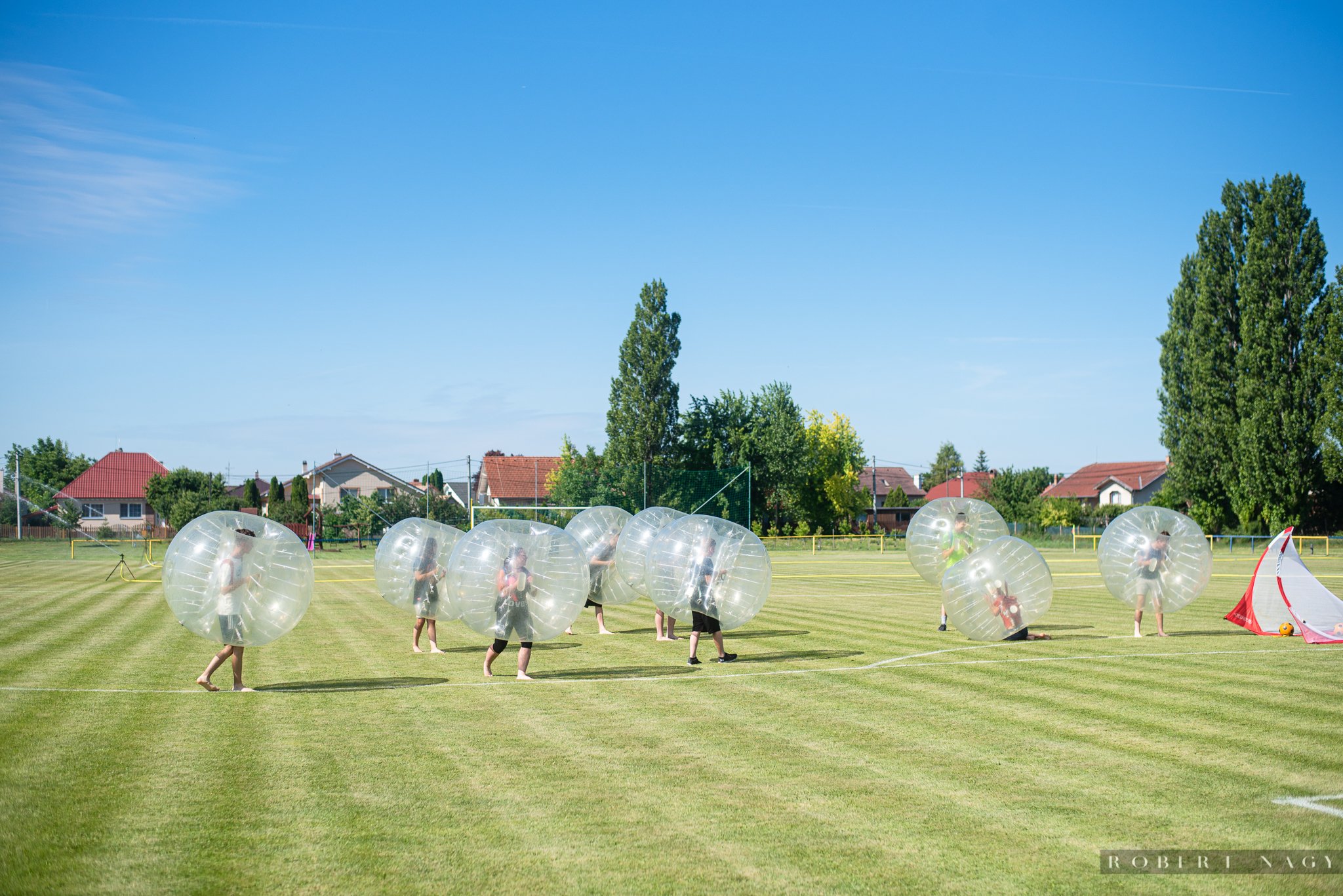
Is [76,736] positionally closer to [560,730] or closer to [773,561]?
[560,730]

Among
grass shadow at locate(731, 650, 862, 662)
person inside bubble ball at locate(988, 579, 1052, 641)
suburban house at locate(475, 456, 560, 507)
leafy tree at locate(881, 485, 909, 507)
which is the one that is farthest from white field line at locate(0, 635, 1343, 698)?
leafy tree at locate(881, 485, 909, 507)

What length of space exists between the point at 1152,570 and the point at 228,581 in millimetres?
14699

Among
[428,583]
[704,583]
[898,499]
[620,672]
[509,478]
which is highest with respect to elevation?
[509,478]

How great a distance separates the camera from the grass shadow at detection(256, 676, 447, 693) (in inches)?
499

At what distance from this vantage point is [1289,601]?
1781 cm

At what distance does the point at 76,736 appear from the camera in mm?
9797

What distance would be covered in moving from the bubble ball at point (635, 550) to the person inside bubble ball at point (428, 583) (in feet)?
9.82

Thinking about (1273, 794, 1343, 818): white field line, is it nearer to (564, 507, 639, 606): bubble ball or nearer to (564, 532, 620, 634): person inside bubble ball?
(564, 507, 639, 606): bubble ball

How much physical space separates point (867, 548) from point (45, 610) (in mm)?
47473

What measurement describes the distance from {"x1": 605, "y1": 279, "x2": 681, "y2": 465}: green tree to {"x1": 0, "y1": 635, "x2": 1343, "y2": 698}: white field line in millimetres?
50080

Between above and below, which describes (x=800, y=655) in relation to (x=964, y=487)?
below

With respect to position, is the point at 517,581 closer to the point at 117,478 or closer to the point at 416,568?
the point at 416,568

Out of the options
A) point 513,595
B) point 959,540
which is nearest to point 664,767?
point 513,595

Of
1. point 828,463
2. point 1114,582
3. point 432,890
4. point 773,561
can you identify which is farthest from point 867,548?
point 432,890
